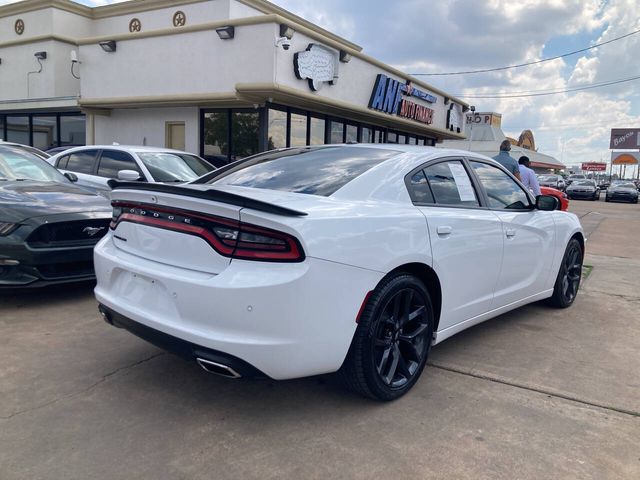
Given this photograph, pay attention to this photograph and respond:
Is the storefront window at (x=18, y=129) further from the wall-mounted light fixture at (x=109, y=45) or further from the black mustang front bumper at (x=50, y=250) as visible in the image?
the black mustang front bumper at (x=50, y=250)

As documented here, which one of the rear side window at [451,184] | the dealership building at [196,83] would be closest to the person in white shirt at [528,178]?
the rear side window at [451,184]

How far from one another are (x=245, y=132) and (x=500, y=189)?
915 cm

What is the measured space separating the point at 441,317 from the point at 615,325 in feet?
7.77

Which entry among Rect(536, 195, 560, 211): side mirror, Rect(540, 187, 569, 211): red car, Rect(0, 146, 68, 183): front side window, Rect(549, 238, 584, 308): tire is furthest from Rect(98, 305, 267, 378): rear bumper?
Rect(540, 187, 569, 211): red car

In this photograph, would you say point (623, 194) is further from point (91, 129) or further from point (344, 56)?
point (91, 129)

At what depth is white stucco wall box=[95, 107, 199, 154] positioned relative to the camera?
13.2 meters

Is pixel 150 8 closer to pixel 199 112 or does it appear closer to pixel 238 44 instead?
pixel 199 112

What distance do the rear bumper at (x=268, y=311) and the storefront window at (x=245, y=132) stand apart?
33.0 ft

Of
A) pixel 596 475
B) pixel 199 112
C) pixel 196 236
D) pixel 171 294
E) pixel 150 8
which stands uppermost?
pixel 150 8

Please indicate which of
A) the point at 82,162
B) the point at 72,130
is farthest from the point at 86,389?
the point at 72,130

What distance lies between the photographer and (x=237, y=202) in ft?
8.50

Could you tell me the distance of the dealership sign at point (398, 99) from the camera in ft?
47.6

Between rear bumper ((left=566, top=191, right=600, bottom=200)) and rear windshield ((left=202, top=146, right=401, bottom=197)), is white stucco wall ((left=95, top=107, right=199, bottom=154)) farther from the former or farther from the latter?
rear bumper ((left=566, top=191, right=600, bottom=200))

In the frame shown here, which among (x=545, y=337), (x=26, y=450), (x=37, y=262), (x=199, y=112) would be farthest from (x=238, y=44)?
(x=26, y=450)
